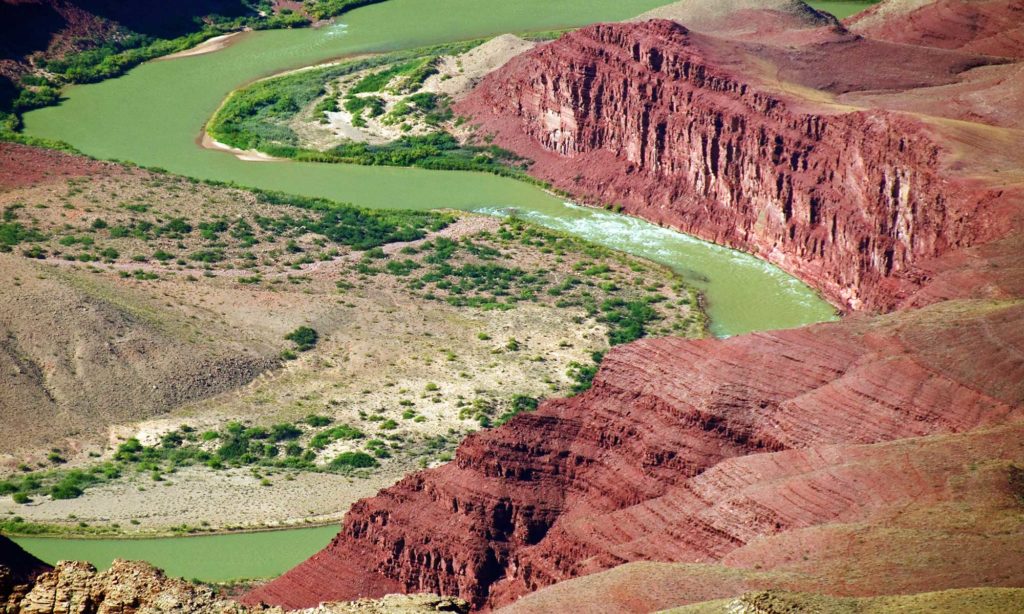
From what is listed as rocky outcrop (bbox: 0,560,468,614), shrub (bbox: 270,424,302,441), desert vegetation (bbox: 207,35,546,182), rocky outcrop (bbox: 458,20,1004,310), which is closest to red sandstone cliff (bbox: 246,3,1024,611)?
rocky outcrop (bbox: 0,560,468,614)

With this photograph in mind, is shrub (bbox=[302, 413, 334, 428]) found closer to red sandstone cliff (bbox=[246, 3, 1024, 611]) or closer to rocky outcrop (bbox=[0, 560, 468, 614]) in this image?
red sandstone cliff (bbox=[246, 3, 1024, 611])

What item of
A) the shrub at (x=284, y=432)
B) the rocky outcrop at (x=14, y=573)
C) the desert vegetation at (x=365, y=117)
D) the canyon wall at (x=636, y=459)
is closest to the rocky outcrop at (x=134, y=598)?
the rocky outcrop at (x=14, y=573)

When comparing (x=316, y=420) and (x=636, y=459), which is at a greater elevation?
(x=636, y=459)

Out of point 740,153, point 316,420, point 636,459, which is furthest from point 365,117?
point 636,459

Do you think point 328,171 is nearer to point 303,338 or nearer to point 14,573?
point 303,338

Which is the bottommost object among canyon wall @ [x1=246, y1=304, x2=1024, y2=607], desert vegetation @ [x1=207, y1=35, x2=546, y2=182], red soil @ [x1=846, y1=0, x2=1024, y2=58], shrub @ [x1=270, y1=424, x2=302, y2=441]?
shrub @ [x1=270, y1=424, x2=302, y2=441]

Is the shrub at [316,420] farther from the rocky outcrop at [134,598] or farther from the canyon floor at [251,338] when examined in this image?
the rocky outcrop at [134,598]
